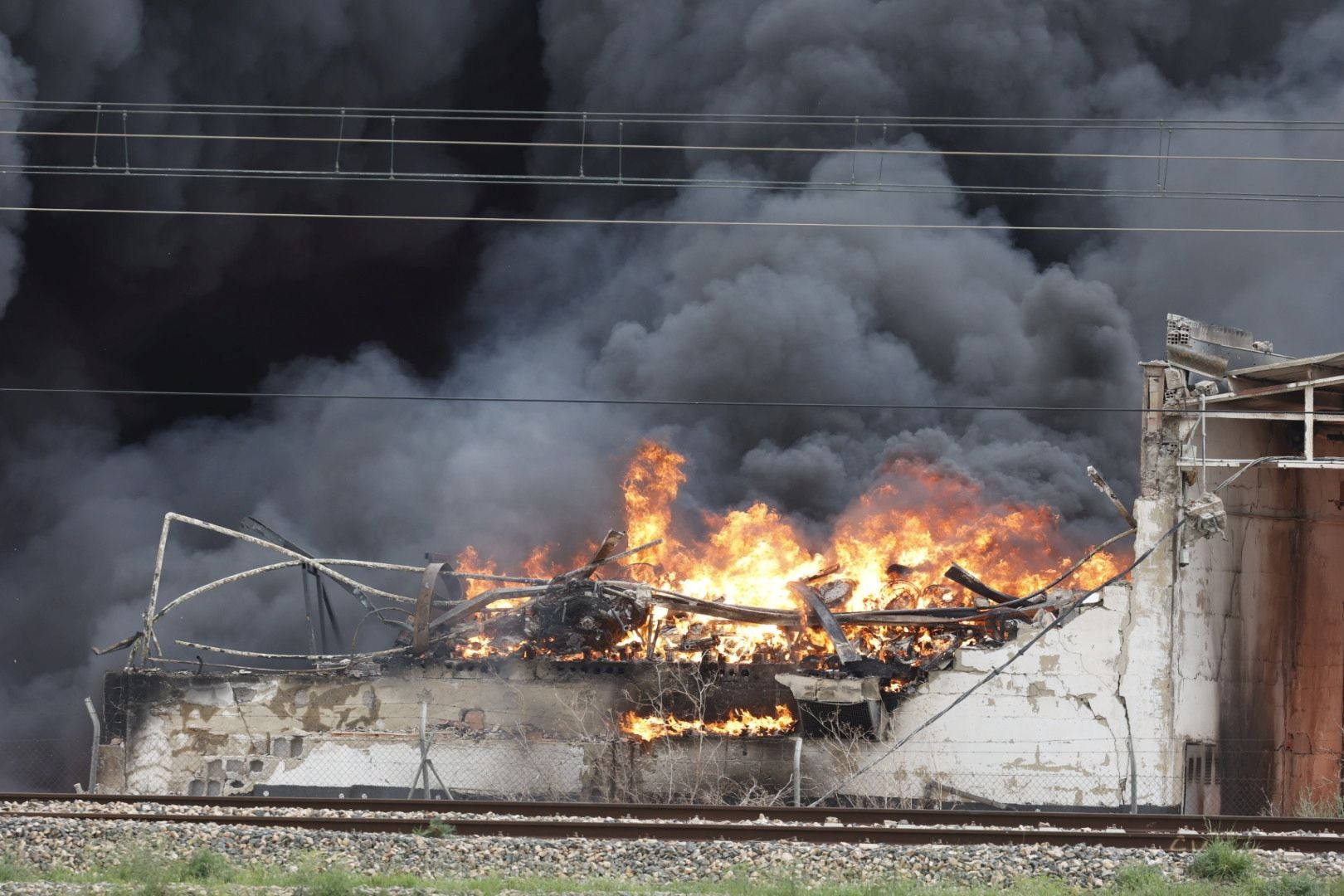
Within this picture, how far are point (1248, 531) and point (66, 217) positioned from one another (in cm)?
2374

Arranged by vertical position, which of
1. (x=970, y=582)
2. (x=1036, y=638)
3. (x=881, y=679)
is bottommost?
(x=881, y=679)

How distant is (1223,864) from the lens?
404 inches

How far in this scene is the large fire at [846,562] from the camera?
59.4ft

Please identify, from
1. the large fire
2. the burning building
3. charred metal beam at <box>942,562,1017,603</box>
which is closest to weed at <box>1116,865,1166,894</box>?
the burning building

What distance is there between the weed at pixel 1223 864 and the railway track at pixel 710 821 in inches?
34.5

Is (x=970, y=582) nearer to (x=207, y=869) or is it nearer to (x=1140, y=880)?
(x=1140, y=880)

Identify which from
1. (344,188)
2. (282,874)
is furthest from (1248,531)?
(344,188)

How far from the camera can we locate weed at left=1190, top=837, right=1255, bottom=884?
33.4 ft

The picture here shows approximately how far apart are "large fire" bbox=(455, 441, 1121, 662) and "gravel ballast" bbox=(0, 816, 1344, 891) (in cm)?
688

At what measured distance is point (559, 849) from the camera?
1091cm

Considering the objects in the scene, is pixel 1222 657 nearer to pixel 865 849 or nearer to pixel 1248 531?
pixel 1248 531

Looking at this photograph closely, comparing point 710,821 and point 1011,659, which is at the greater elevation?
point 1011,659

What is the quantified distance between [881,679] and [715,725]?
2.10 m

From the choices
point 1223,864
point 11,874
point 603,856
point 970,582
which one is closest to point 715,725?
point 970,582
